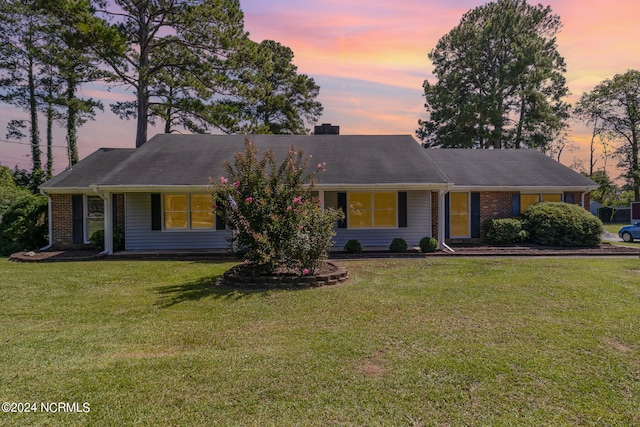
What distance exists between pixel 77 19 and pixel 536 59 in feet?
97.6

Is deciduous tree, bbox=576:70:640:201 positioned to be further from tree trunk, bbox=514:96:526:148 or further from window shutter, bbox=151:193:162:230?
window shutter, bbox=151:193:162:230

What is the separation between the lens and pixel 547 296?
666cm

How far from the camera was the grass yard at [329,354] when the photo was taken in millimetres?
3062

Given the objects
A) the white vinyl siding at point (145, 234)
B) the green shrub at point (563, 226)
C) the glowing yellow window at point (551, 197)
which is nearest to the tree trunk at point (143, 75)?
the white vinyl siding at point (145, 234)

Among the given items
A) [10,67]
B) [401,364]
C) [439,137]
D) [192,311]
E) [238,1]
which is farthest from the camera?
[439,137]

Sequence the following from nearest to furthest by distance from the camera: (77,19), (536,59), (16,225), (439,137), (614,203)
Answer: (16,225), (77,19), (536,59), (439,137), (614,203)

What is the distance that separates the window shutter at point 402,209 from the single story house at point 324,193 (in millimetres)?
36

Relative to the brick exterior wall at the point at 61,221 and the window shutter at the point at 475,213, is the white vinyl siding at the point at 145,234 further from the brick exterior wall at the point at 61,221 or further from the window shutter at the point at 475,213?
the window shutter at the point at 475,213

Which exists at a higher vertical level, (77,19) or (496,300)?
(77,19)

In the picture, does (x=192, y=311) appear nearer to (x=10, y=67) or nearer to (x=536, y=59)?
(x=10, y=67)

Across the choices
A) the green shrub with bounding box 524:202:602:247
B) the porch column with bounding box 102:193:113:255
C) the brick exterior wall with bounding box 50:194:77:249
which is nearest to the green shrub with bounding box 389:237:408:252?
the green shrub with bounding box 524:202:602:247

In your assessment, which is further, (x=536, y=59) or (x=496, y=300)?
(x=536, y=59)

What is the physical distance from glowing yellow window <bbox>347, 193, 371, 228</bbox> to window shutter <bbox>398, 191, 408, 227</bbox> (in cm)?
109

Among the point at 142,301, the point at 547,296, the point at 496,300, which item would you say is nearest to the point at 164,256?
the point at 142,301
